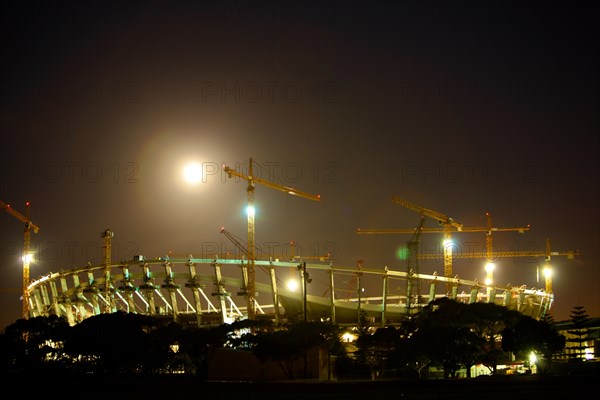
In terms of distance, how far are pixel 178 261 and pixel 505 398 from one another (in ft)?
306

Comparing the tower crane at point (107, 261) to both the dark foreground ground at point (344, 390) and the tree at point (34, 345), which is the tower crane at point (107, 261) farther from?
the dark foreground ground at point (344, 390)

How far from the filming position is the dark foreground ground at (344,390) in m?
44.7

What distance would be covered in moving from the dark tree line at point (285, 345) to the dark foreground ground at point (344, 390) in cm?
1662

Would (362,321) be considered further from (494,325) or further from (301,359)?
(301,359)

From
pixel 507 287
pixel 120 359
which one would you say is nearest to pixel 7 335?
pixel 120 359

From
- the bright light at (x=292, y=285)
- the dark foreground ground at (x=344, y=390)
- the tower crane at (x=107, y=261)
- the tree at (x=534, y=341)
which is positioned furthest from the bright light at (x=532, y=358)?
the tower crane at (x=107, y=261)

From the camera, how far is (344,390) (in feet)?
164

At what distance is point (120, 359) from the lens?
7606 cm

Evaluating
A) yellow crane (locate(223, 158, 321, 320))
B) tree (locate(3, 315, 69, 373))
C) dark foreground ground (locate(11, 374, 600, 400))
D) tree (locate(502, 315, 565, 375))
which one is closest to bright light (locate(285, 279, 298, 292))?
yellow crane (locate(223, 158, 321, 320))

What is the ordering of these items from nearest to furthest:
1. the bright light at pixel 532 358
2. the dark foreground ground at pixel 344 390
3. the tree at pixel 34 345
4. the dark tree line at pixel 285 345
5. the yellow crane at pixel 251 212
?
the dark foreground ground at pixel 344 390 → the dark tree line at pixel 285 345 → the tree at pixel 34 345 → the bright light at pixel 532 358 → the yellow crane at pixel 251 212

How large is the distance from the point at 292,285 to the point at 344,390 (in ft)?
288

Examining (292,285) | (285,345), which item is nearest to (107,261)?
(292,285)

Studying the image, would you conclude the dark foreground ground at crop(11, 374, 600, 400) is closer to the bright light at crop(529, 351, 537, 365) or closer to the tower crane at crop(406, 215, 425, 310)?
the bright light at crop(529, 351, 537, 365)

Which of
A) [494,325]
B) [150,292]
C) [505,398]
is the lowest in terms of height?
[505,398]
